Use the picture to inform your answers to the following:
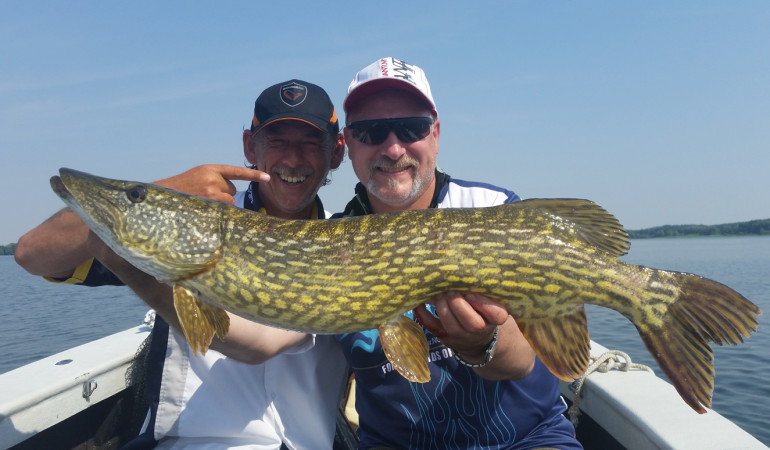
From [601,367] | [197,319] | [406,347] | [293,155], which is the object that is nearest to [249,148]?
[293,155]

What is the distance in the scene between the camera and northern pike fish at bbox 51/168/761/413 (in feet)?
6.89

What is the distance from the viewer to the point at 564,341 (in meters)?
2.22

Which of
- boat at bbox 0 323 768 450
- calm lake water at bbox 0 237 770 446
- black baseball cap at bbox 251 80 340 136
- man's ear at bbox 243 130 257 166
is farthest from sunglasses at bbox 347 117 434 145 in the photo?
calm lake water at bbox 0 237 770 446

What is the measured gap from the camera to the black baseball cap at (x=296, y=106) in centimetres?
327

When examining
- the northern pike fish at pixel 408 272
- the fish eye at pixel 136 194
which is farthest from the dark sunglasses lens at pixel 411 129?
the fish eye at pixel 136 194

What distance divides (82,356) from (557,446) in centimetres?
356

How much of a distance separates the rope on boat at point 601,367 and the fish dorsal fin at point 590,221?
159cm

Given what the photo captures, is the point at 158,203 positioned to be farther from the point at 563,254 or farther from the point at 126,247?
the point at 563,254

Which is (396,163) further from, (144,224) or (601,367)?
(601,367)

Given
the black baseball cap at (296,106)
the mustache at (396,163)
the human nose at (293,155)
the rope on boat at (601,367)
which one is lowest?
the rope on boat at (601,367)

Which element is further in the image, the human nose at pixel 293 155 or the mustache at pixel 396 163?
the human nose at pixel 293 155

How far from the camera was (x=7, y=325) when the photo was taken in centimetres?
1222

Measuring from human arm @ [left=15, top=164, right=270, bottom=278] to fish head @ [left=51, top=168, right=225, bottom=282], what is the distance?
15 cm

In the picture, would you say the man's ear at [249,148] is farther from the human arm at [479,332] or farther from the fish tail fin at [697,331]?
the fish tail fin at [697,331]
